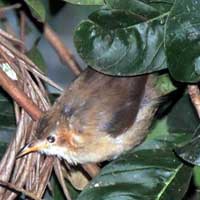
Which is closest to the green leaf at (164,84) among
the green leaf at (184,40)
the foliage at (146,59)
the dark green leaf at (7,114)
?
the foliage at (146,59)

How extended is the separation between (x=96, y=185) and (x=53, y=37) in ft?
2.45

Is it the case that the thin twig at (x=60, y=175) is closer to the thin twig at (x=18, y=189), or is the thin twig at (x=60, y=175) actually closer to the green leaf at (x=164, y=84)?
the thin twig at (x=18, y=189)

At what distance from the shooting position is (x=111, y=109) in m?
1.54

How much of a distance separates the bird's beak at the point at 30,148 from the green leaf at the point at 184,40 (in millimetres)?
462

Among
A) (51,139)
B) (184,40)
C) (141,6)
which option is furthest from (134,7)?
(51,139)

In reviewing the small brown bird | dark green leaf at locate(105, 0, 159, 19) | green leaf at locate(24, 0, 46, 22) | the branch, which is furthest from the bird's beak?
dark green leaf at locate(105, 0, 159, 19)

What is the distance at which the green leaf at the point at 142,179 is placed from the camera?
1.18 meters

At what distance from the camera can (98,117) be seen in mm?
1562

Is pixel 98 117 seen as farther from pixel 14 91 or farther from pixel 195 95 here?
pixel 195 95

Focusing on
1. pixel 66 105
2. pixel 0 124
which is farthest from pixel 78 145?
pixel 0 124

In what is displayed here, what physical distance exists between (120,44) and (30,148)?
1.28 feet

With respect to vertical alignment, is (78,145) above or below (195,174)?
above

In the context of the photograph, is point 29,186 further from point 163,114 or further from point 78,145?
point 163,114

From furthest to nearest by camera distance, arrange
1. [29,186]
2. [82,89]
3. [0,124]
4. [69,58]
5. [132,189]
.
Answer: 1. [69,58]
2. [0,124]
3. [82,89]
4. [29,186]
5. [132,189]
